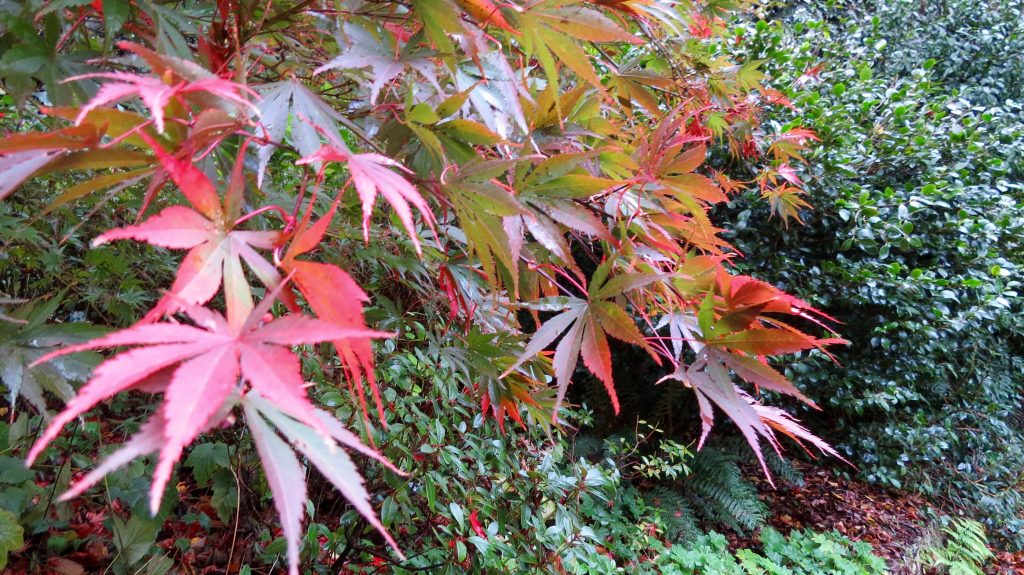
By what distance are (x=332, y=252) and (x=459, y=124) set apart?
0.41 m

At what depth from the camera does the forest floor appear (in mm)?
2859

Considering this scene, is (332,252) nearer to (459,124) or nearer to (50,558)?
(459,124)

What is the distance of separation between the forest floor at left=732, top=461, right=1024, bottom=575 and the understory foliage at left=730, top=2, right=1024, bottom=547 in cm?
15

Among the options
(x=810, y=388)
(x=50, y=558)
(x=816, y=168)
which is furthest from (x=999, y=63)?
(x=50, y=558)

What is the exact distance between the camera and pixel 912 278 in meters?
2.87

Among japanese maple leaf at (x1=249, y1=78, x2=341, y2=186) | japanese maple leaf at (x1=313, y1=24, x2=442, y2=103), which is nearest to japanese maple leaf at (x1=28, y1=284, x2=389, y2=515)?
japanese maple leaf at (x1=249, y1=78, x2=341, y2=186)

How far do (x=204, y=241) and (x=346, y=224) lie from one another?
0.64 metres

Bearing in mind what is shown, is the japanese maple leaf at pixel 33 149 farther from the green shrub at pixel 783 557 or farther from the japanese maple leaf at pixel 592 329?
the green shrub at pixel 783 557

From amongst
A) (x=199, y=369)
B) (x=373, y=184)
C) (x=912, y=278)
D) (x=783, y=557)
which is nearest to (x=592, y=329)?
(x=373, y=184)

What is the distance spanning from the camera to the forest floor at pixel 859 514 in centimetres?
286

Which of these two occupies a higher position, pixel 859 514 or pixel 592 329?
pixel 592 329

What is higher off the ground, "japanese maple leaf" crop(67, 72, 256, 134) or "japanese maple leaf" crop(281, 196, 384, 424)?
"japanese maple leaf" crop(67, 72, 256, 134)

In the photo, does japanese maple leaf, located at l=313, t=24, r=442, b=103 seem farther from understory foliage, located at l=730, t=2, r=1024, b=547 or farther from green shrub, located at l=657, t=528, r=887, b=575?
understory foliage, located at l=730, t=2, r=1024, b=547

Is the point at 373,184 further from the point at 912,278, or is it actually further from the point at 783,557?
the point at 912,278
